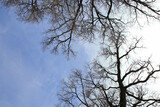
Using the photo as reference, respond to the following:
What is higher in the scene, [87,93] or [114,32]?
[114,32]

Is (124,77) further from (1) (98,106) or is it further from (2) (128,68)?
(1) (98,106)

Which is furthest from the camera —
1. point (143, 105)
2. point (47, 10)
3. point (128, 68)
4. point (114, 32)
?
point (128, 68)

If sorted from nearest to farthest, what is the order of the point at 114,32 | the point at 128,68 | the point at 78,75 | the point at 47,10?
1. the point at 47,10
2. the point at 114,32
3. the point at 128,68
4. the point at 78,75

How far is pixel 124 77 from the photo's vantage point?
8.69m

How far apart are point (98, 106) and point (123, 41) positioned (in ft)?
14.7

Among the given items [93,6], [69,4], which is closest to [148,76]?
[93,6]

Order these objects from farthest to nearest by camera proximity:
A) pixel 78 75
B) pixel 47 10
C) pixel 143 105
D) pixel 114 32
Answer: pixel 78 75 < pixel 143 105 < pixel 114 32 < pixel 47 10

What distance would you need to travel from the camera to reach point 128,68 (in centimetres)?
917

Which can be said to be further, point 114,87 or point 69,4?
point 114,87

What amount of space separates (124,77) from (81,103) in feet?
11.6

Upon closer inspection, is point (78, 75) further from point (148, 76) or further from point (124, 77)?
point (148, 76)

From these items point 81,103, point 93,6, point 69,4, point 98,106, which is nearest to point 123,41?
point 93,6

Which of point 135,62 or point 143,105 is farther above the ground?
point 135,62

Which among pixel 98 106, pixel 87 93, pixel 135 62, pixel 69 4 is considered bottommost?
pixel 98 106
